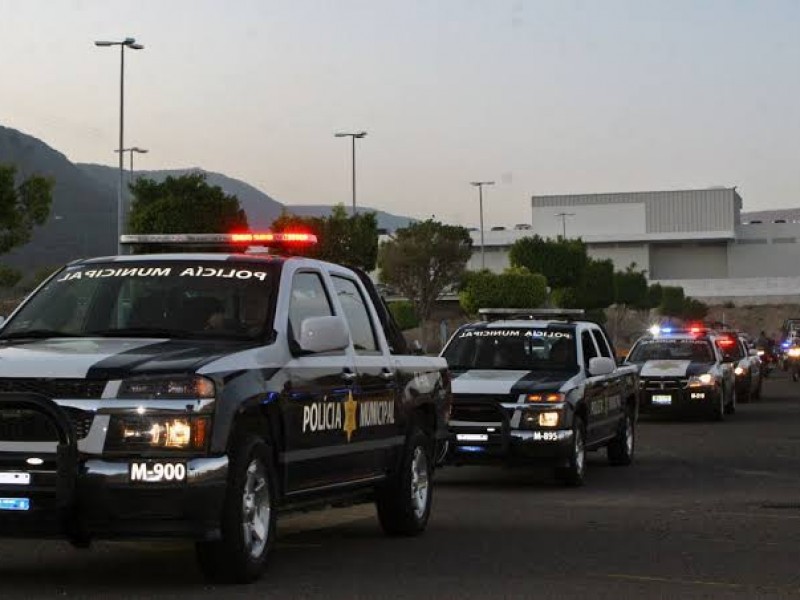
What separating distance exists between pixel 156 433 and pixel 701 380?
71.2 ft

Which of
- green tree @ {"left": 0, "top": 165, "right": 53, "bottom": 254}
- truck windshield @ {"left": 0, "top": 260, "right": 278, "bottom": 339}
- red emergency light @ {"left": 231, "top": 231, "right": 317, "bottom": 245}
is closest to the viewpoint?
truck windshield @ {"left": 0, "top": 260, "right": 278, "bottom": 339}

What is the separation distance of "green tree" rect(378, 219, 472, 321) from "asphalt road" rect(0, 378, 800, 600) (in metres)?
74.4

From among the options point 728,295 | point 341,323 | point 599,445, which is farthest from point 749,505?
point 728,295

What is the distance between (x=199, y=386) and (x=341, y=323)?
1552 millimetres

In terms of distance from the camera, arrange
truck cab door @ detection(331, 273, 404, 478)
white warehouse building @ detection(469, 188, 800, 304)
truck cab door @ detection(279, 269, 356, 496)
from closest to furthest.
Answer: truck cab door @ detection(279, 269, 356, 496) < truck cab door @ detection(331, 273, 404, 478) < white warehouse building @ detection(469, 188, 800, 304)

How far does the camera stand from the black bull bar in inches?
337

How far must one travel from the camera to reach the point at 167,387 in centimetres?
877

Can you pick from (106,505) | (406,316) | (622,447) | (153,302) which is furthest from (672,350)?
(406,316)

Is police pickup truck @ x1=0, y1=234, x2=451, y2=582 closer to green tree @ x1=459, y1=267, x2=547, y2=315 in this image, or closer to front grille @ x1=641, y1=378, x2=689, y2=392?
front grille @ x1=641, y1=378, x2=689, y2=392

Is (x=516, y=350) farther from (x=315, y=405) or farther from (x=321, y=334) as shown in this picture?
(x=321, y=334)

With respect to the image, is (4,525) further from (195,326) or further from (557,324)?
(557,324)

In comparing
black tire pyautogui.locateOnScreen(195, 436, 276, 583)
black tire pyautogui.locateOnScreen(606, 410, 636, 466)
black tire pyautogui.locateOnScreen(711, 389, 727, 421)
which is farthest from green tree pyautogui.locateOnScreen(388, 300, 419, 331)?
black tire pyautogui.locateOnScreen(195, 436, 276, 583)

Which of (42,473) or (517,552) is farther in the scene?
(517,552)

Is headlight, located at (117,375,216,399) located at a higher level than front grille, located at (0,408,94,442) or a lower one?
higher
